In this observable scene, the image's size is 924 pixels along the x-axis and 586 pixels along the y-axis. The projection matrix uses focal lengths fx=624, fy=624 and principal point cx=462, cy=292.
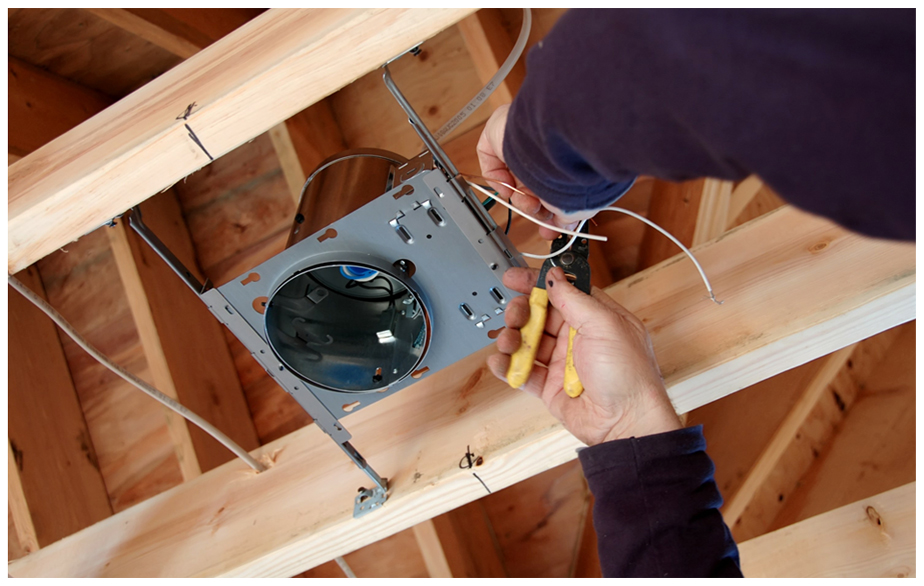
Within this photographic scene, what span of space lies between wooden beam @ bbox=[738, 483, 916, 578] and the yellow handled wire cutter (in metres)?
0.57

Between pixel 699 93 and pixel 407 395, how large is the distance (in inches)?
28.7

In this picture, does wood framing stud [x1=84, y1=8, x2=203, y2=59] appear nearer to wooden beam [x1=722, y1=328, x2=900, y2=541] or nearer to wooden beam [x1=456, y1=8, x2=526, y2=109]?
wooden beam [x1=456, y1=8, x2=526, y2=109]

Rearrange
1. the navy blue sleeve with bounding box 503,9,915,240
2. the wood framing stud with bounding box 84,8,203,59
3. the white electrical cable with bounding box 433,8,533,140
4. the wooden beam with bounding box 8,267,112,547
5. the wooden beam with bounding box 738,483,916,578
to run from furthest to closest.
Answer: the wooden beam with bounding box 8,267,112,547
the wood framing stud with bounding box 84,8,203,59
the wooden beam with bounding box 738,483,916,578
the white electrical cable with bounding box 433,8,533,140
the navy blue sleeve with bounding box 503,9,915,240

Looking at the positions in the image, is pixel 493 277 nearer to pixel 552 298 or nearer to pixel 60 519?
pixel 552 298

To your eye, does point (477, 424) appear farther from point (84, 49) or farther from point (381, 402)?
point (84, 49)

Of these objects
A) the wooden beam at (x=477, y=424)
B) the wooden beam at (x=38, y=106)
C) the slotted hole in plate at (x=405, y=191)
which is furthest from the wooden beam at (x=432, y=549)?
the wooden beam at (x=38, y=106)

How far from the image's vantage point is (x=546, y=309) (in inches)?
30.6

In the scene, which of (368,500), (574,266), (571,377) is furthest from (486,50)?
(368,500)

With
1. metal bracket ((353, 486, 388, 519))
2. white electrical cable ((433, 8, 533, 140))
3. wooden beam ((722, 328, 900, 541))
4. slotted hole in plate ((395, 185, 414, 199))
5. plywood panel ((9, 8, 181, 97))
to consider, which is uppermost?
plywood panel ((9, 8, 181, 97))

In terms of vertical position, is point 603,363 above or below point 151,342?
below

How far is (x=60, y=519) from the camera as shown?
1.34 metres

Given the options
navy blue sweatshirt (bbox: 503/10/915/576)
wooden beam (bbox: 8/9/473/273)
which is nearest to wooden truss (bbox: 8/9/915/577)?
wooden beam (bbox: 8/9/473/273)

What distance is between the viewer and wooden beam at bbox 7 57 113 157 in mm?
1302

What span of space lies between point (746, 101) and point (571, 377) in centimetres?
47
